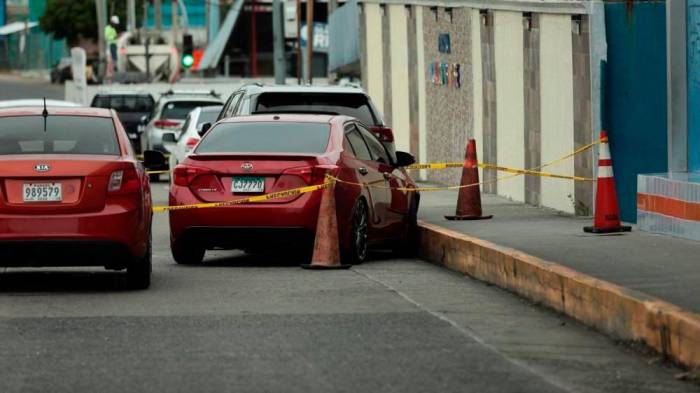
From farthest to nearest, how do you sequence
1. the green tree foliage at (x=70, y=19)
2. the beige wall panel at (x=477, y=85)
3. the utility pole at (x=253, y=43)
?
the green tree foliage at (x=70, y=19), the utility pole at (x=253, y=43), the beige wall panel at (x=477, y=85)

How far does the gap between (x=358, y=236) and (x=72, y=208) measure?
147 inches

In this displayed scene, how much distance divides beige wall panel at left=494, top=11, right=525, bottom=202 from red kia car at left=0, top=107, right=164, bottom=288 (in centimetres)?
Result: 1025

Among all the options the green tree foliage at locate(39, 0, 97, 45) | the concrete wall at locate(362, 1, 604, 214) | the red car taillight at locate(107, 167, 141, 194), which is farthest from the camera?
the green tree foliage at locate(39, 0, 97, 45)

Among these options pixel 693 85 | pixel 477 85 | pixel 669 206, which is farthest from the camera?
pixel 477 85

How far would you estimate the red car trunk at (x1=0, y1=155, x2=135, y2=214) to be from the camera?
1270 cm

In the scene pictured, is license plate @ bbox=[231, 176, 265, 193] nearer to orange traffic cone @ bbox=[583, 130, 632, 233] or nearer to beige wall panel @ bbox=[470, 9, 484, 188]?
orange traffic cone @ bbox=[583, 130, 632, 233]

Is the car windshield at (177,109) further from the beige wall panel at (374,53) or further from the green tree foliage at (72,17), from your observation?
the green tree foliage at (72,17)

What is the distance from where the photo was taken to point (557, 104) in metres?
20.5

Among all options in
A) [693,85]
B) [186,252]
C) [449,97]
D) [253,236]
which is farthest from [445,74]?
[253,236]

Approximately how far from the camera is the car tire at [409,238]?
56.9ft

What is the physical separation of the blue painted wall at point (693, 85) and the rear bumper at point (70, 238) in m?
6.23

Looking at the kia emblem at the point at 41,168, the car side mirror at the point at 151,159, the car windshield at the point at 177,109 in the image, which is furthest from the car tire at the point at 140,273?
the car windshield at the point at 177,109

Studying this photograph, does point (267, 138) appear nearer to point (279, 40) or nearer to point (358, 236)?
point (358, 236)

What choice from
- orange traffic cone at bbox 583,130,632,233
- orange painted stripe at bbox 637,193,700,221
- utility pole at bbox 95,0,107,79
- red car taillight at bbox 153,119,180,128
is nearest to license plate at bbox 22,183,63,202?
orange traffic cone at bbox 583,130,632,233
